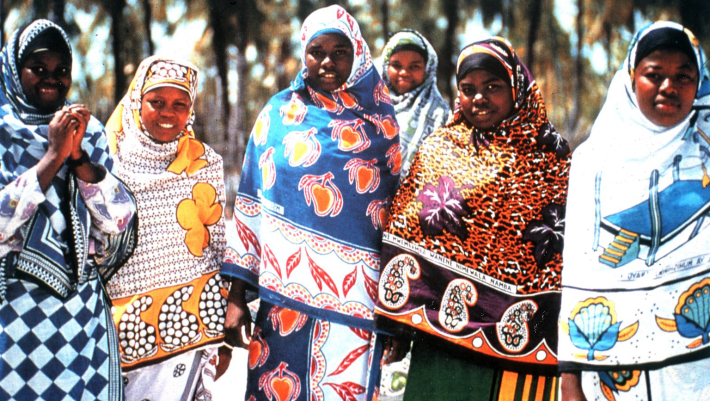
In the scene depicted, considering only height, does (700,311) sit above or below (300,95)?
below

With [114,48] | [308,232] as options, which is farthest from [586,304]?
[114,48]

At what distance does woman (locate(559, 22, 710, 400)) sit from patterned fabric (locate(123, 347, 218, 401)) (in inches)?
68.3

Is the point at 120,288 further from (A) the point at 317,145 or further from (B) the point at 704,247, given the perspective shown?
(B) the point at 704,247

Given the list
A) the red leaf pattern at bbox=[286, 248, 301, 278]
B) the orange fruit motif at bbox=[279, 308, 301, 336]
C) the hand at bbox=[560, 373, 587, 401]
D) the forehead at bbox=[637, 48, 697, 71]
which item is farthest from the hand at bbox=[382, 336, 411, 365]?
the forehead at bbox=[637, 48, 697, 71]

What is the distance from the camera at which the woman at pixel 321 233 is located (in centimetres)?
348

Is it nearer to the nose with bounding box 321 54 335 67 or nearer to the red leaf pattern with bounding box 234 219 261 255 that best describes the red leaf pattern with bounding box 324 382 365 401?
the red leaf pattern with bounding box 234 219 261 255

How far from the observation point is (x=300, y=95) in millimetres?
3664

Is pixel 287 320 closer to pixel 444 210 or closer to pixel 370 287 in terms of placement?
pixel 370 287

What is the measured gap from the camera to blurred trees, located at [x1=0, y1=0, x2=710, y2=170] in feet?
41.6

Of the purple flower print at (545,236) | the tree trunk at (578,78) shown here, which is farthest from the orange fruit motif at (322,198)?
the tree trunk at (578,78)

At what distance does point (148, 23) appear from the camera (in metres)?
13.4

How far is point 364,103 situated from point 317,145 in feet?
1.00

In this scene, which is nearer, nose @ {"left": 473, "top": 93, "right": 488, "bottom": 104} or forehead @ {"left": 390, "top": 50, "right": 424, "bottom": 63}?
nose @ {"left": 473, "top": 93, "right": 488, "bottom": 104}

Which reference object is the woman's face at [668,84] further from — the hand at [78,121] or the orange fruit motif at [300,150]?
the hand at [78,121]
